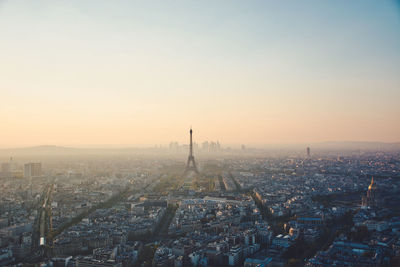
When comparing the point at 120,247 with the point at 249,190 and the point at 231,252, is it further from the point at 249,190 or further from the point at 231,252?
the point at 249,190

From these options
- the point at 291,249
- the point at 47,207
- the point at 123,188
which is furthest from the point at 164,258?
the point at 123,188

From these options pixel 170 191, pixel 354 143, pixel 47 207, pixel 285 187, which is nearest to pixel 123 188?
pixel 170 191

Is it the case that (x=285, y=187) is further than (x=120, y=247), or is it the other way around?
(x=285, y=187)

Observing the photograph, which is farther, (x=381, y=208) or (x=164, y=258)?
(x=381, y=208)

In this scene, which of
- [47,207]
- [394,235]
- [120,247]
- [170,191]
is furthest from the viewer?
[170,191]

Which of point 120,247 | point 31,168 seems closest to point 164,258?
point 120,247

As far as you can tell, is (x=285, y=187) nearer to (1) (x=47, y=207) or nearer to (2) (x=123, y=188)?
(2) (x=123, y=188)

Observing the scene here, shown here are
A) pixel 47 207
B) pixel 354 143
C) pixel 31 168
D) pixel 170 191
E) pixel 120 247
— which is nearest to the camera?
pixel 120 247

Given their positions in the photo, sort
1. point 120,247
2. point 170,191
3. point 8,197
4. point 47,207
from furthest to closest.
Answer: point 170,191, point 8,197, point 47,207, point 120,247

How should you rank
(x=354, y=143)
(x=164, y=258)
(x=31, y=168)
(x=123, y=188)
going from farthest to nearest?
(x=354, y=143), (x=31, y=168), (x=123, y=188), (x=164, y=258)
